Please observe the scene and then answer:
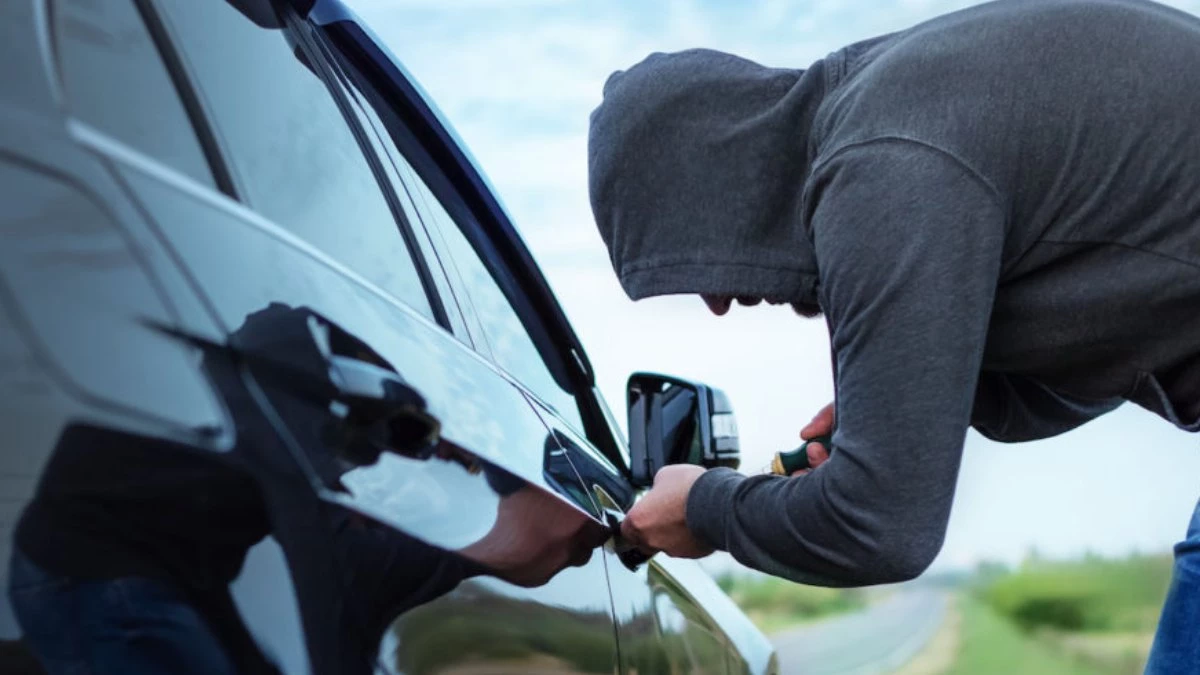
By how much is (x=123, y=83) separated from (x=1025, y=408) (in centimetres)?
145

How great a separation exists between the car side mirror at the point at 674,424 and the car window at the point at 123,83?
1465 millimetres

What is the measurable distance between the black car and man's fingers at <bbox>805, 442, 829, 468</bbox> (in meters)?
0.34

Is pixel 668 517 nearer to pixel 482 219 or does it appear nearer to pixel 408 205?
pixel 408 205

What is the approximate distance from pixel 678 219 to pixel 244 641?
1.03m

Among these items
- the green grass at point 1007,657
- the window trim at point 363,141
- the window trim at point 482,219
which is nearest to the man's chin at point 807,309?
the window trim at point 363,141

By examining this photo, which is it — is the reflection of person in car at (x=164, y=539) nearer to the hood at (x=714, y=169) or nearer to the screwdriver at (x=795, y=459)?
the hood at (x=714, y=169)

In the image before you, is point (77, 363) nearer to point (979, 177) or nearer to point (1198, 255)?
point (979, 177)

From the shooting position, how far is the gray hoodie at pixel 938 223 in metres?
1.48

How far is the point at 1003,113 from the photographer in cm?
149

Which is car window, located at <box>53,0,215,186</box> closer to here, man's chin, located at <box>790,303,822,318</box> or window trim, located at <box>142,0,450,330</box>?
window trim, located at <box>142,0,450,330</box>

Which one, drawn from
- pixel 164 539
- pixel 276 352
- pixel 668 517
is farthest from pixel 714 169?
pixel 164 539

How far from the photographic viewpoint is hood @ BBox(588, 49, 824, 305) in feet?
5.72

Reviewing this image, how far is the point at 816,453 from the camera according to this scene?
6.57 feet

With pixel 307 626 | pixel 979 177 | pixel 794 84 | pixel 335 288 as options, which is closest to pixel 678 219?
pixel 794 84
